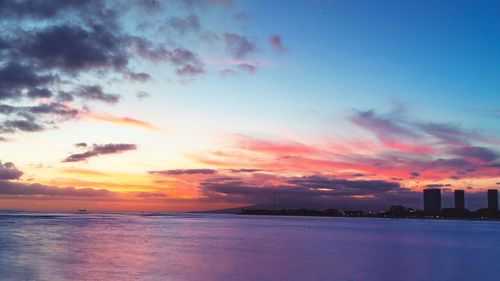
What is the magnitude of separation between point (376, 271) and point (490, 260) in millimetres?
18311

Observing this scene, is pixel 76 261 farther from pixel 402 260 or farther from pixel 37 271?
pixel 402 260

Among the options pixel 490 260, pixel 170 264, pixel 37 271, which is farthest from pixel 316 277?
pixel 490 260

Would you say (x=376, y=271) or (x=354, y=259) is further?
(x=354, y=259)

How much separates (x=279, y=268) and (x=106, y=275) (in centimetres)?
1205

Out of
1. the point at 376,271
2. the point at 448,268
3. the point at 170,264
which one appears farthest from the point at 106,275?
the point at 448,268

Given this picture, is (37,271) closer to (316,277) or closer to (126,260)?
(126,260)

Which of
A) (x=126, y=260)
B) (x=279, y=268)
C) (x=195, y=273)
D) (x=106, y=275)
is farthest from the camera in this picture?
(x=126, y=260)

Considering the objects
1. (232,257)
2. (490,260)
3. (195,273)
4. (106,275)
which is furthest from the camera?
(490,260)

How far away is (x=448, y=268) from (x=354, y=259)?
782 cm

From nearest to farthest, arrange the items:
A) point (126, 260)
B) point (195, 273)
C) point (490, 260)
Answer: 1. point (195, 273)
2. point (126, 260)
3. point (490, 260)

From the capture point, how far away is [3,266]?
102 feet

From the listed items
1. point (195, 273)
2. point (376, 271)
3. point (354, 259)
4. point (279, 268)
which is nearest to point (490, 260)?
point (354, 259)

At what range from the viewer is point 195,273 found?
3083 centimetres

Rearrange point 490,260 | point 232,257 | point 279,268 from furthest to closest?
point 490,260
point 232,257
point 279,268
